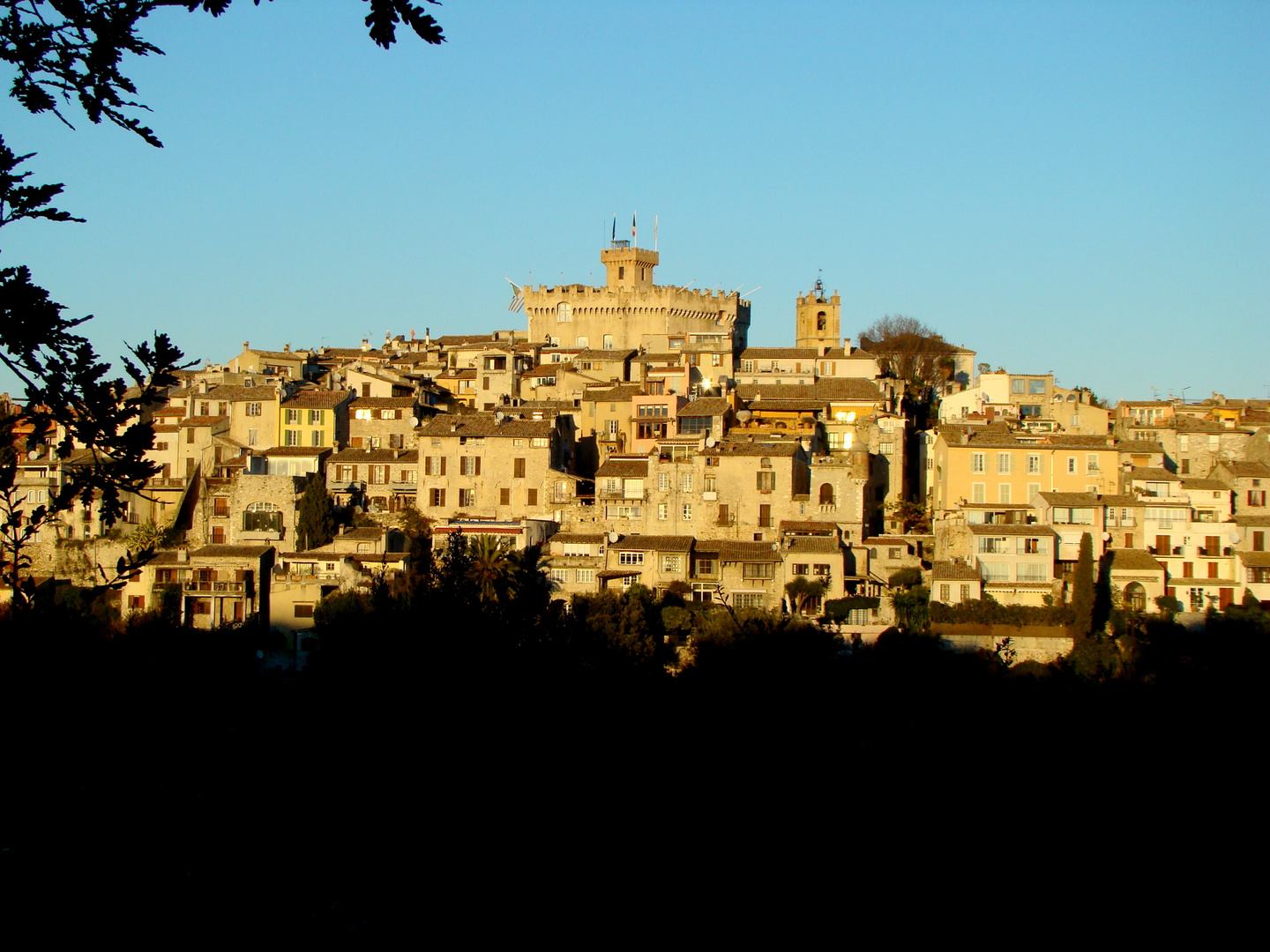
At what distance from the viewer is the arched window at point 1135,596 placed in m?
38.7

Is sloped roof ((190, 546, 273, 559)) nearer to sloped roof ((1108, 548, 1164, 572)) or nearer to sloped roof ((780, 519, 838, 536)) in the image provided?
sloped roof ((780, 519, 838, 536))

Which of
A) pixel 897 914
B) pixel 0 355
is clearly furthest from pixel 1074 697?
pixel 0 355

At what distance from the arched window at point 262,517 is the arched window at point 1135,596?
90.4 ft

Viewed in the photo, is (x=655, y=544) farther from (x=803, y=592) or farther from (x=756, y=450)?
(x=803, y=592)

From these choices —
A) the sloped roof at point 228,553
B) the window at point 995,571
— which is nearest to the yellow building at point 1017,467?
the window at point 995,571

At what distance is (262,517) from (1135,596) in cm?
2847

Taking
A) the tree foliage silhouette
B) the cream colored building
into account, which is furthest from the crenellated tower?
the tree foliage silhouette

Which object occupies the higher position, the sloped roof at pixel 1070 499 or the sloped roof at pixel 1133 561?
the sloped roof at pixel 1070 499

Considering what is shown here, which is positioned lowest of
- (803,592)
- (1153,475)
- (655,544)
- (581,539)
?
(803,592)

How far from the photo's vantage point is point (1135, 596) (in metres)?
39.0

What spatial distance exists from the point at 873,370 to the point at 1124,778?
4484 cm

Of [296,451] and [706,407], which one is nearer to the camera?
[296,451]

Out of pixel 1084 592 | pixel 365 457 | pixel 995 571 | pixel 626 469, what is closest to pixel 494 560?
pixel 626 469

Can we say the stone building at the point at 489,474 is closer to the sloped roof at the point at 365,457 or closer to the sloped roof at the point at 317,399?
the sloped roof at the point at 365,457
